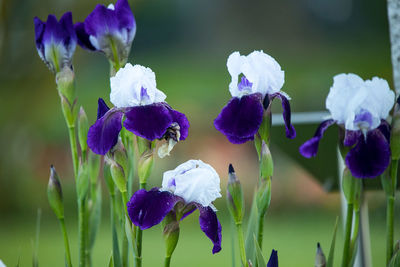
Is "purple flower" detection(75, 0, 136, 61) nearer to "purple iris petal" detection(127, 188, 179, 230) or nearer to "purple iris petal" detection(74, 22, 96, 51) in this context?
"purple iris petal" detection(74, 22, 96, 51)

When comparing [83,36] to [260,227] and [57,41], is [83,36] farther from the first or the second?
[260,227]

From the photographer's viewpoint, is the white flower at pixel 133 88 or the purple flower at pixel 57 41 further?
the purple flower at pixel 57 41

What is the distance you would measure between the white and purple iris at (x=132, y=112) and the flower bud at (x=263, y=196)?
4.3 inches

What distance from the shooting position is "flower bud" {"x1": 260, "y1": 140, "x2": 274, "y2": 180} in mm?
534

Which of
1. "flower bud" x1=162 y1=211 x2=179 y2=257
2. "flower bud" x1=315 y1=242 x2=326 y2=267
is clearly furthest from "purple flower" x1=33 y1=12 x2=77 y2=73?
"flower bud" x1=315 y1=242 x2=326 y2=267

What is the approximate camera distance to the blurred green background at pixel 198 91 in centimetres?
328

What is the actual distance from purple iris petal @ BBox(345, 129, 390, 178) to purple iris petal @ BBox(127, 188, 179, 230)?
0.17m

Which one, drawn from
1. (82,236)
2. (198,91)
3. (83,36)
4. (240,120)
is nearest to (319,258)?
(240,120)

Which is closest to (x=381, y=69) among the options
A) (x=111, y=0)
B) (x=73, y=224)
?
(x=111, y=0)

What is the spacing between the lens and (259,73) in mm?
541

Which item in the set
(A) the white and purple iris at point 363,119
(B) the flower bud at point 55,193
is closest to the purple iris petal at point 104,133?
(B) the flower bud at point 55,193

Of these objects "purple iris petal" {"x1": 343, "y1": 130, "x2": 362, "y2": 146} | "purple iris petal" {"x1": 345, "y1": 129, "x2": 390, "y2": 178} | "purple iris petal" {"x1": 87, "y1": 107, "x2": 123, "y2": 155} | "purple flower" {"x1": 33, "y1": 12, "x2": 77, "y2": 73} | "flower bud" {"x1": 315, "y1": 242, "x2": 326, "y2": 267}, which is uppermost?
"purple flower" {"x1": 33, "y1": 12, "x2": 77, "y2": 73}

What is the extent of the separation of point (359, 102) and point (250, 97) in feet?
0.34

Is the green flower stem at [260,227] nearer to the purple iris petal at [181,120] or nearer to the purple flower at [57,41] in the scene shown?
the purple iris petal at [181,120]
